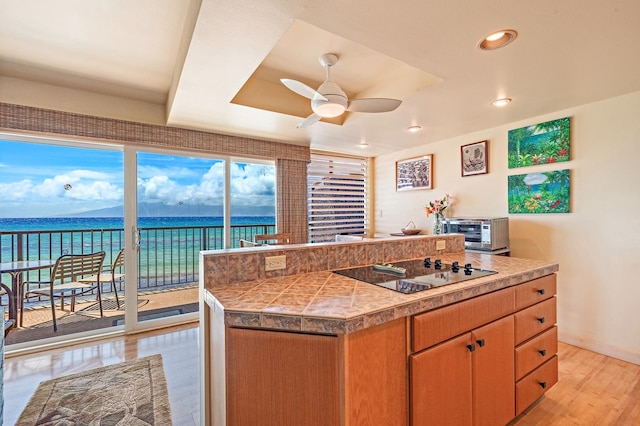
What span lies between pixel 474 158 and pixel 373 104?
201 centimetres

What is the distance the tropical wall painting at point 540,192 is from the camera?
2.78 meters

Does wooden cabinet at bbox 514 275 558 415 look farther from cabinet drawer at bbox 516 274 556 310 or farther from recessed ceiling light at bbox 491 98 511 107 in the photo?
recessed ceiling light at bbox 491 98 511 107

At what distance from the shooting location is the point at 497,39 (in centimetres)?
164

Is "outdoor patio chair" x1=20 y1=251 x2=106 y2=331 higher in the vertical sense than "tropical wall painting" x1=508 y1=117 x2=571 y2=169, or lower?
lower

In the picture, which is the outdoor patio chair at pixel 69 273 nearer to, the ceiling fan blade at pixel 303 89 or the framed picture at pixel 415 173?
the ceiling fan blade at pixel 303 89

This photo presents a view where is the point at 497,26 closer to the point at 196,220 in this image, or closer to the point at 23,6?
the point at 23,6

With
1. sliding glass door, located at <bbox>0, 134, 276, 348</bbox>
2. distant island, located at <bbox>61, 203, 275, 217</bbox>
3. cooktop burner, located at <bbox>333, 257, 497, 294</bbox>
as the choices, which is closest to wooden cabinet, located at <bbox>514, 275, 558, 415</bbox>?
cooktop burner, located at <bbox>333, 257, 497, 294</bbox>

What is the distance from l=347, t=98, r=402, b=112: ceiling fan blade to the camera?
2.15 metres

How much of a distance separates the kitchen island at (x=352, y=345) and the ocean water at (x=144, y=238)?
94.1 inches

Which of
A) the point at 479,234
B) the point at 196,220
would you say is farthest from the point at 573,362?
the point at 196,220

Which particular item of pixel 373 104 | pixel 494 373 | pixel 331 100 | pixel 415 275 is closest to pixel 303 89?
pixel 331 100

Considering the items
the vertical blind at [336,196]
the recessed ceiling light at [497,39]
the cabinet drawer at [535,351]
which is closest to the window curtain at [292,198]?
the vertical blind at [336,196]

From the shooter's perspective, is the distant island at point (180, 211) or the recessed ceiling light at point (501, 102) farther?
the distant island at point (180, 211)

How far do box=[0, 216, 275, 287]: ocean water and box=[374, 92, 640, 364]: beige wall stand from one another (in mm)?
3279
